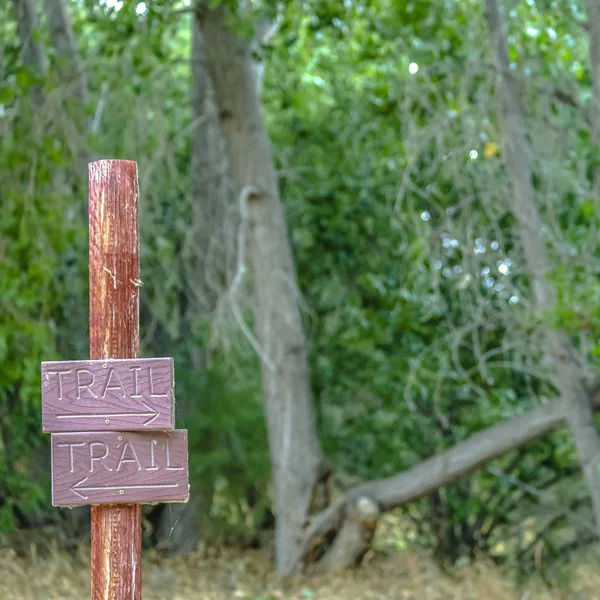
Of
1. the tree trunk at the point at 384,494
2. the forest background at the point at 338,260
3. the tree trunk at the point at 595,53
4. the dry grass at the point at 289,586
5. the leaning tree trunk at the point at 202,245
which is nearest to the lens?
the tree trunk at the point at 595,53

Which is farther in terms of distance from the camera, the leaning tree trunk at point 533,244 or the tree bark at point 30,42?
the tree bark at point 30,42

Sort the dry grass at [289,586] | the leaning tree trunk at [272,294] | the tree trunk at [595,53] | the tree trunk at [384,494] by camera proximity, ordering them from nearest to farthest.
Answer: the tree trunk at [595,53] < the dry grass at [289,586] < the tree trunk at [384,494] < the leaning tree trunk at [272,294]

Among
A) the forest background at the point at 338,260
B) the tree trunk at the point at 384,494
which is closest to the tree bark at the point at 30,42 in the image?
the forest background at the point at 338,260

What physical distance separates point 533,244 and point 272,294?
198 centimetres

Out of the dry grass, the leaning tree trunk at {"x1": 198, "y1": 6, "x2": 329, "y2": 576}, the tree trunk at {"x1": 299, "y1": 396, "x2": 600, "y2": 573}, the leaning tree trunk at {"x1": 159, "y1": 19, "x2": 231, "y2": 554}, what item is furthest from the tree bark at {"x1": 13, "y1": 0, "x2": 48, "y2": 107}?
the tree trunk at {"x1": 299, "y1": 396, "x2": 600, "y2": 573}

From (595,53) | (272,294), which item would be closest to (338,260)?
(272,294)

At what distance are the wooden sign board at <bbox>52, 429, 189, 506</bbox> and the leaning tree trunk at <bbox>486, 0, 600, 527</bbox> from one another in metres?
3.93

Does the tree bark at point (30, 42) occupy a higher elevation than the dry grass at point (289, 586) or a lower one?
higher

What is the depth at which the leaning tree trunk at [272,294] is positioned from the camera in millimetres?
7402

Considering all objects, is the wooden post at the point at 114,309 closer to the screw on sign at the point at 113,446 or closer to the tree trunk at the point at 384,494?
the screw on sign at the point at 113,446

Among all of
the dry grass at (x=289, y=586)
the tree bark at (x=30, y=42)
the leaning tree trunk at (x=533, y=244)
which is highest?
the tree bark at (x=30, y=42)

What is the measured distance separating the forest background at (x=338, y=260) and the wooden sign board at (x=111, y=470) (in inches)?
126

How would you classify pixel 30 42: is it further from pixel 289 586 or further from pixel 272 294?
pixel 289 586

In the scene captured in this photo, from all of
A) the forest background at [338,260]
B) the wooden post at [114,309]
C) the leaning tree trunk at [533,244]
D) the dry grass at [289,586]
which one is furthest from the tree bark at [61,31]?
the wooden post at [114,309]
